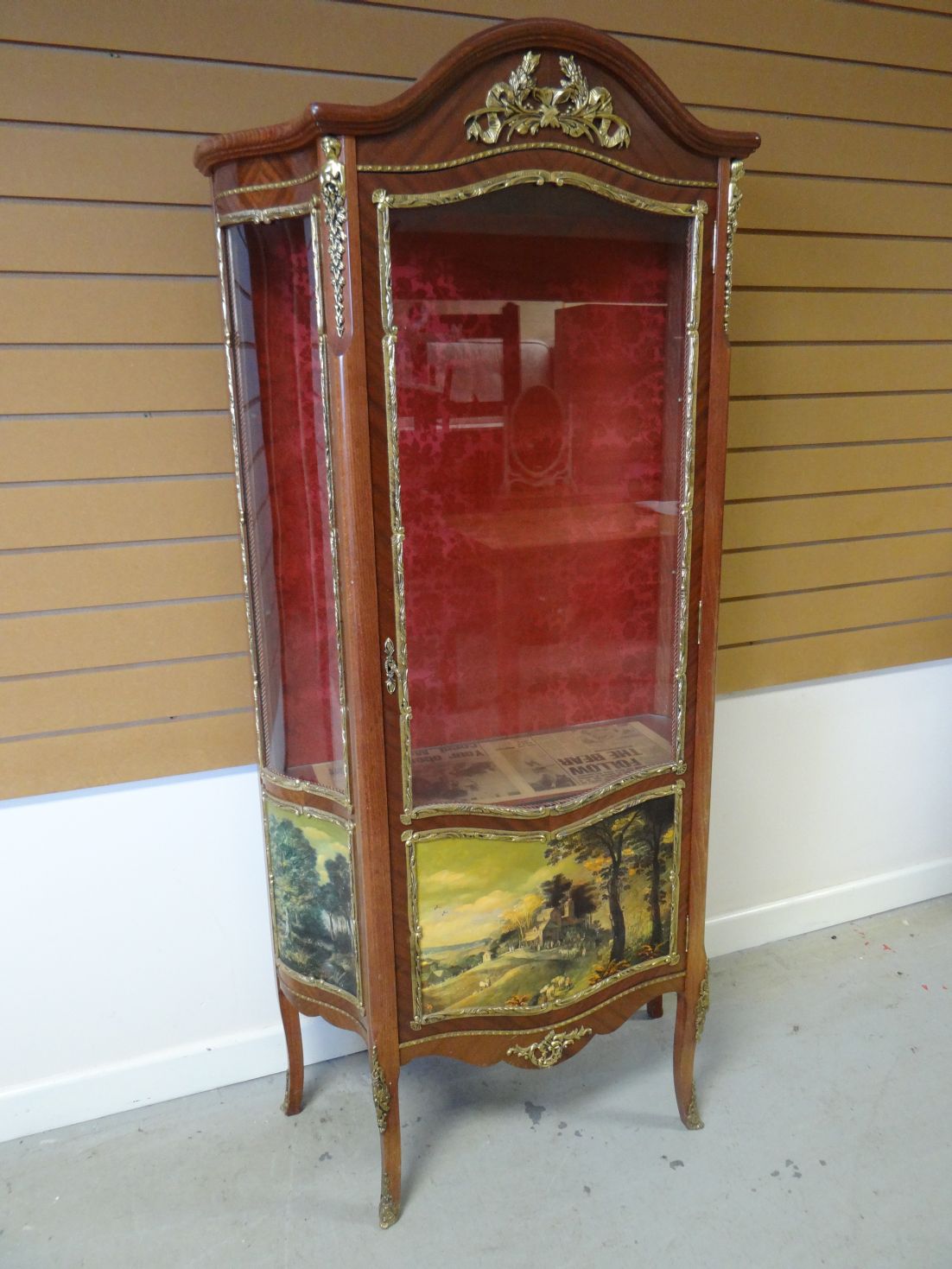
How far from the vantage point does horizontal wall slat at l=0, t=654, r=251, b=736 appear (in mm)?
1869

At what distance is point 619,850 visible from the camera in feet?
5.94

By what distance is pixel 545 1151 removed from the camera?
6.49 ft

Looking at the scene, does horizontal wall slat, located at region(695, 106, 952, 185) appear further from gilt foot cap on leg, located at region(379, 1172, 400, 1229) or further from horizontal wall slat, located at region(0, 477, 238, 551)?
gilt foot cap on leg, located at region(379, 1172, 400, 1229)

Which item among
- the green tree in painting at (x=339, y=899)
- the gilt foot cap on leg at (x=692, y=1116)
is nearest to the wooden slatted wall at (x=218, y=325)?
the green tree in painting at (x=339, y=899)

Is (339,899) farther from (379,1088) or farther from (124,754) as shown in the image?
(124,754)

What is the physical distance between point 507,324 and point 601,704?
2.59 ft

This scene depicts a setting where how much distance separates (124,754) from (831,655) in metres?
1.85

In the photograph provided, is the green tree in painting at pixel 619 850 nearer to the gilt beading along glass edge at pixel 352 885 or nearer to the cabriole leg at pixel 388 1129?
the gilt beading along glass edge at pixel 352 885

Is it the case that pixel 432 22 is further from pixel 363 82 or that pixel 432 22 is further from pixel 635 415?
pixel 635 415

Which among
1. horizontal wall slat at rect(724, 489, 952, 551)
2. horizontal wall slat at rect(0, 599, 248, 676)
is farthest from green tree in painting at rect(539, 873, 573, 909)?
horizontal wall slat at rect(724, 489, 952, 551)

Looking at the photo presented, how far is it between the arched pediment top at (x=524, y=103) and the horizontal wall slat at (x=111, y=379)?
410 mm

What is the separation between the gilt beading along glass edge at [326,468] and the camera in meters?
1.45

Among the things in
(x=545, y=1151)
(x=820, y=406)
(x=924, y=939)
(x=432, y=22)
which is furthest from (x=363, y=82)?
(x=924, y=939)

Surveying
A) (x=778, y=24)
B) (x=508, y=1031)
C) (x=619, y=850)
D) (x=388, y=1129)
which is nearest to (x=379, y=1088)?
(x=388, y=1129)
